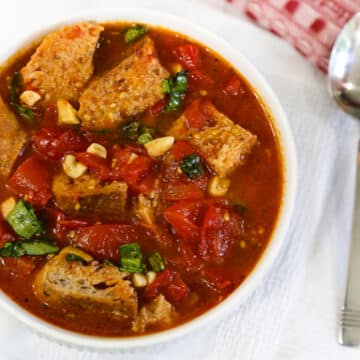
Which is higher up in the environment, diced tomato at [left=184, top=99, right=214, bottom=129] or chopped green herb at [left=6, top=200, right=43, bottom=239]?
diced tomato at [left=184, top=99, right=214, bottom=129]

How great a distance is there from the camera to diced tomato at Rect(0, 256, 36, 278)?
10.3 ft

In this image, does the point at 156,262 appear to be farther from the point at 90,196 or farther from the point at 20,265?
the point at 20,265

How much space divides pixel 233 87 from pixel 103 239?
1008 millimetres

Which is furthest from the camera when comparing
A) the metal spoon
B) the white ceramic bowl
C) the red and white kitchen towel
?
the red and white kitchen towel

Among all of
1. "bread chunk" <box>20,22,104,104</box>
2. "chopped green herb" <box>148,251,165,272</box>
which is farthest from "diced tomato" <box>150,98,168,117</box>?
"chopped green herb" <box>148,251,165,272</box>

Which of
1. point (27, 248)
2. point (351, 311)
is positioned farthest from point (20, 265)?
point (351, 311)

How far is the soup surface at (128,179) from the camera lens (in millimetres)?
3141

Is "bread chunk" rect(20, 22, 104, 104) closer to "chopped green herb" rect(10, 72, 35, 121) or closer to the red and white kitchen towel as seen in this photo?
"chopped green herb" rect(10, 72, 35, 121)

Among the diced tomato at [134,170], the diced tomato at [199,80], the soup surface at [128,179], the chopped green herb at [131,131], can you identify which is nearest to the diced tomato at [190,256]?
the soup surface at [128,179]

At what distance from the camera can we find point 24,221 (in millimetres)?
3135

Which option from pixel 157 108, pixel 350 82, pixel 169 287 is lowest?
pixel 169 287

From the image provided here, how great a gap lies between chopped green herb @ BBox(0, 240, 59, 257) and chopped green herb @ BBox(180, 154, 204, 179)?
27.3 inches

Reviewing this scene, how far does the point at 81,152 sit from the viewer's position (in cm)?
328

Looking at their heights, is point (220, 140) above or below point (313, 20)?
below
